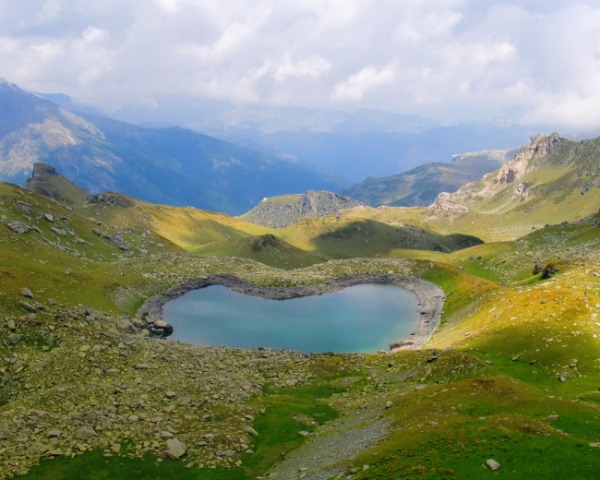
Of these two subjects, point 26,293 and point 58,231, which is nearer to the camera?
point 26,293

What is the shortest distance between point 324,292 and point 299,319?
21104 millimetres

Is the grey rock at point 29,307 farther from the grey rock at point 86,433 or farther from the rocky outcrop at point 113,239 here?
the rocky outcrop at point 113,239

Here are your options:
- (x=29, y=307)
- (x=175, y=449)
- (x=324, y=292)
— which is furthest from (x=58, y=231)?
(x=175, y=449)

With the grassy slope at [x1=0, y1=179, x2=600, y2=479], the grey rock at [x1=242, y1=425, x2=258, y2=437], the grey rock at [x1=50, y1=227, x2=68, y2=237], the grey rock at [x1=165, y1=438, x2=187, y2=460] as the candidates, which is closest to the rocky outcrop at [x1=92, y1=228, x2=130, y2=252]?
the grey rock at [x1=50, y1=227, x2=68, y2=237]

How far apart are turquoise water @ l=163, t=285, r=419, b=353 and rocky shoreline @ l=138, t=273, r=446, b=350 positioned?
169 cm

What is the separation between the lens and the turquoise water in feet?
258

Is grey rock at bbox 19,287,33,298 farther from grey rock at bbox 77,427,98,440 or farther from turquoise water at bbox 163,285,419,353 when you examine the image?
grey rock at bbox 77,427,98,440

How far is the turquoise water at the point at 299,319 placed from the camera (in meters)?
78.6

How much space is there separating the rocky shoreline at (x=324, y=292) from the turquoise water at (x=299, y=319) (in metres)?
1.69

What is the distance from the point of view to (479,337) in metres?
58.8

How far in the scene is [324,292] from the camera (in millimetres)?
112188

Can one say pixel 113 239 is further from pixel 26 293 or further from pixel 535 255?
pixel 535 255

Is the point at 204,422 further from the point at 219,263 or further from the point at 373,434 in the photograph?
the point at 219,263

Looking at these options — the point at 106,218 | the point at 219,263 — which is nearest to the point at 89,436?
the point at 219,263
